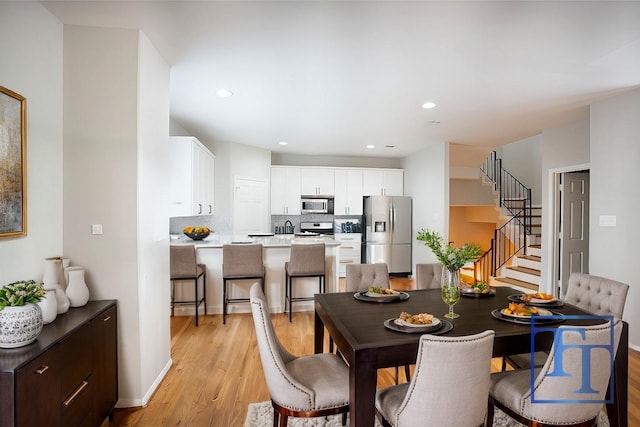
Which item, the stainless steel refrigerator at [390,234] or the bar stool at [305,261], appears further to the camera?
the stainless steel refrigerator at [390,234]

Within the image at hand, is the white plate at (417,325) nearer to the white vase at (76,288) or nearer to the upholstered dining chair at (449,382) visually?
the upholstered dining chair at (449,382)

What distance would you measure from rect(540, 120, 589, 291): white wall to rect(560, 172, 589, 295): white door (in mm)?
163

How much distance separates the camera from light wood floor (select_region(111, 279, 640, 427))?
219cm

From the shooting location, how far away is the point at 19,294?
1500 millimetres

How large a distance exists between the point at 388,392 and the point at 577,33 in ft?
8.47

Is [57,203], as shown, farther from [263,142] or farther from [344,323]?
[263,142]

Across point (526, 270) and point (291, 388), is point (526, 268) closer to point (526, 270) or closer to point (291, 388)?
point (526, 270)

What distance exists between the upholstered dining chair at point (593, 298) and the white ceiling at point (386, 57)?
1680 millimetres

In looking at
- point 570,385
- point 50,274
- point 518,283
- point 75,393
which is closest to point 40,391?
point 75,393

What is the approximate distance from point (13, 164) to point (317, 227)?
5.60 m

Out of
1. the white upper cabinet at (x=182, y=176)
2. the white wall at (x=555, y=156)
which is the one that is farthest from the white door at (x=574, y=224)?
the white upper cabinet at (x=182, y=176)

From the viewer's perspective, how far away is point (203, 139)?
5801mm

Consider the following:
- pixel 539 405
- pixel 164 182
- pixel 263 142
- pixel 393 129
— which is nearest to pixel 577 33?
pixel 539 405

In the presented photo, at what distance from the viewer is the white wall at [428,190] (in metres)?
5.77
